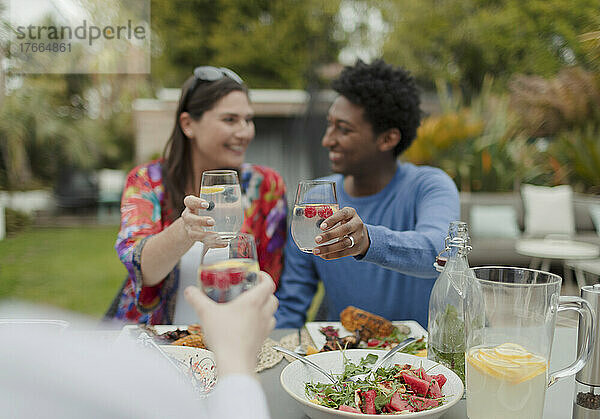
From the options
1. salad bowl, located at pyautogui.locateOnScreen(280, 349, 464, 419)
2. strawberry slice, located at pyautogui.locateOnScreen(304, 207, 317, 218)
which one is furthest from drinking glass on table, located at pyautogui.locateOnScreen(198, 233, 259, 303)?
strawberry slice, located at pyautogui.locateOnScreen(304, 207, 317, 218)

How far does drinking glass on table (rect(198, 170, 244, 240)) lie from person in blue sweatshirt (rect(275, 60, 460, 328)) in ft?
2.30

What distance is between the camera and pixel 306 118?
8984 mm

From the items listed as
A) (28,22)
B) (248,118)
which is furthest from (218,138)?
(28,22)

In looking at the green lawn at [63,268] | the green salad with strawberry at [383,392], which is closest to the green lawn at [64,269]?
the green lawn at [63,268]

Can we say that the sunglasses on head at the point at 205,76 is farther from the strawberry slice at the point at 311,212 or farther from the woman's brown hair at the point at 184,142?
the strawberry slice at the point at 311,212

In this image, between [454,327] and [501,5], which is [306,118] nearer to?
[454,327]

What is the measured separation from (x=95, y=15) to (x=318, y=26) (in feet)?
43.7

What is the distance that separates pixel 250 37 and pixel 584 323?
16.6 m

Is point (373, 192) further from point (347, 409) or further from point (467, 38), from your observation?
point (467, 38)

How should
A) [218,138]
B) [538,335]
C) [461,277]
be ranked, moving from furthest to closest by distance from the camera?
[218,138] → [461,277] → [538,335]

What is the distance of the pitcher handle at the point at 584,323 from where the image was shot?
979 millimetres

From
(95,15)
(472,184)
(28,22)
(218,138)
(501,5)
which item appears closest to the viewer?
(218,138)

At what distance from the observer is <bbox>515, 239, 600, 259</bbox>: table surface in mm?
5207

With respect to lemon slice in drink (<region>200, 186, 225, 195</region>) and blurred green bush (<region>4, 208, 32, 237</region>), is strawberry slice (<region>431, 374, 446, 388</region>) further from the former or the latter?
blurred green bush (<region>4, 208, 32, 237</region>)
